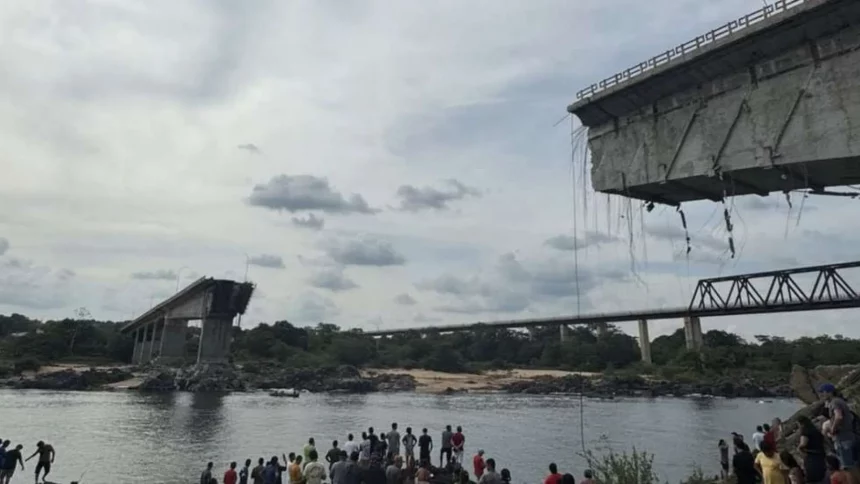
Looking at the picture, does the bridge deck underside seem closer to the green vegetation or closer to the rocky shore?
the rocky shore

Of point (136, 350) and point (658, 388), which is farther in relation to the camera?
point (136, 350)

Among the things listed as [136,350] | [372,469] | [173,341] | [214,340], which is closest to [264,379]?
[214,340]

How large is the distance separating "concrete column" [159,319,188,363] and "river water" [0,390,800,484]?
2965cm

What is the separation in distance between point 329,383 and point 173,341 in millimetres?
34063

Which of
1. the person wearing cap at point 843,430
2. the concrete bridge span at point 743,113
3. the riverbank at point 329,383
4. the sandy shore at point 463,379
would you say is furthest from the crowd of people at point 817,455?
the sandy shore at point 463,379

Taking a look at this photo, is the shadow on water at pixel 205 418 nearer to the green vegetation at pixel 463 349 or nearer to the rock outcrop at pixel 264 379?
the rock outcrop at pixel 264 379

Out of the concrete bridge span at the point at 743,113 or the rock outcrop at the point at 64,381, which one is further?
the rock outcrop at the point at 64,381

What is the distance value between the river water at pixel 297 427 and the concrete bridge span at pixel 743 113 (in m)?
13.1

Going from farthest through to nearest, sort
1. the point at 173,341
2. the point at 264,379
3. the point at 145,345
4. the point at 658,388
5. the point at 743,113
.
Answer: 1. the point at 145,345
2. the point at 173,341
3. the point at 658,388
4. the point at 264,379
5. the point at 743,113

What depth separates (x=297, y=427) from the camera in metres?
44.6

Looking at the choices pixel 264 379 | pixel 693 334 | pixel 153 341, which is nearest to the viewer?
pixel 264 379

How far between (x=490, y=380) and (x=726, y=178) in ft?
327

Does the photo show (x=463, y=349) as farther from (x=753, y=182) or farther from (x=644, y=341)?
(x=753, y=182)

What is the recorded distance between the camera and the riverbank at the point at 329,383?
81.8 m
